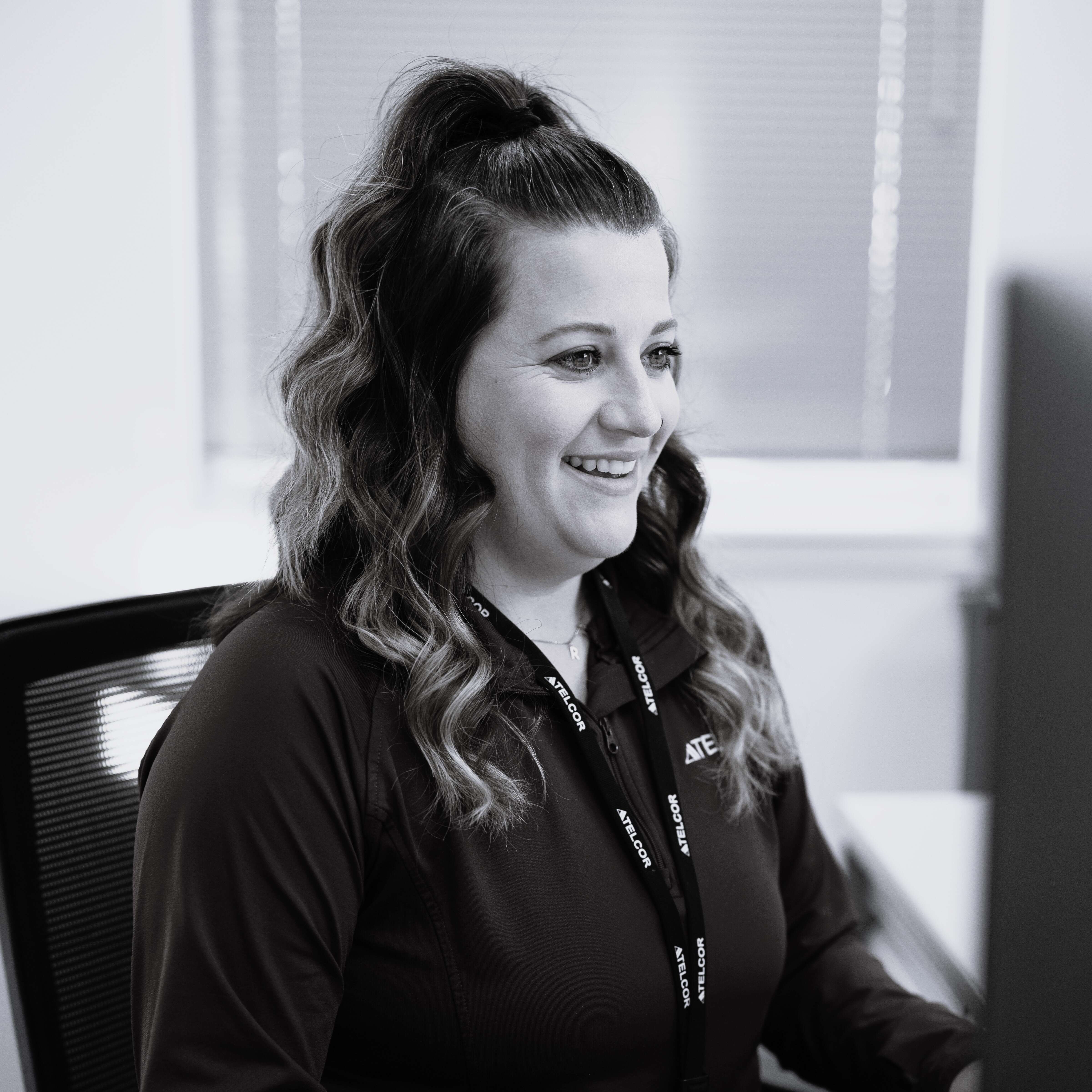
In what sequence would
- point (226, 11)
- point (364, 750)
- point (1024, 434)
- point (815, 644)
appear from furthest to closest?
point (815, 644), point (226, 11), point (364, 750), point (1024, 434)

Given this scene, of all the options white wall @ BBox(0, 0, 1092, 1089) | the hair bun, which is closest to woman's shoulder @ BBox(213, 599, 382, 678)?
the hair bun

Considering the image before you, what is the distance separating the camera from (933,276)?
2504mm

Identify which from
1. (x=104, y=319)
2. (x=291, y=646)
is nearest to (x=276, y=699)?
(x=291, y=646)

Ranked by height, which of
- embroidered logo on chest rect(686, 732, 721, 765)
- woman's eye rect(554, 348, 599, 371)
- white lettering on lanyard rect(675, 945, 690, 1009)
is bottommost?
white lettering on lanyard rect(675, 945, 690, 1009)

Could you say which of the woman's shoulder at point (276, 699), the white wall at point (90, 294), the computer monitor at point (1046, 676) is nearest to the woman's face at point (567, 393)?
the woman's shoulder at point (276, 699)

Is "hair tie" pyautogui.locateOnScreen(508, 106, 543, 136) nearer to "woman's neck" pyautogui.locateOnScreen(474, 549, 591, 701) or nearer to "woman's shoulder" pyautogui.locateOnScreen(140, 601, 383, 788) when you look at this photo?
"woman's neck" pyautogui.locateOnScreen(474, 549, 591, 701)

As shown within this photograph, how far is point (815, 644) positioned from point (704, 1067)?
4.76 feet

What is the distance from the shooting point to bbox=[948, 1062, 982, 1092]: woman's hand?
1.06m

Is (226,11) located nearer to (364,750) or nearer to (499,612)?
(499,612)

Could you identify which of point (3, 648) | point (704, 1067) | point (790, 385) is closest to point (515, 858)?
point (704, 1067)

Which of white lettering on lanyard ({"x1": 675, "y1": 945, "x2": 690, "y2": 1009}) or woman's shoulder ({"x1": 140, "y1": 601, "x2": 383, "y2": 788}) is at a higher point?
woman's shoulder ({"x1": 140, "y1": 601, "x2": 383, "y2": 788})

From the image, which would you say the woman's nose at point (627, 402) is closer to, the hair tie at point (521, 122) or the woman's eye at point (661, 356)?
the woman's eye at point (661, 356)

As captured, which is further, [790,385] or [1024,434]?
[790,385]

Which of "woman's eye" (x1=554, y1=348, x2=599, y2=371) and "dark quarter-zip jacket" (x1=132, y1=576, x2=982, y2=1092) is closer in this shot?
"dark quarter-zip jacket" (x1=132, y1=576, x2=982, y2=1092)
